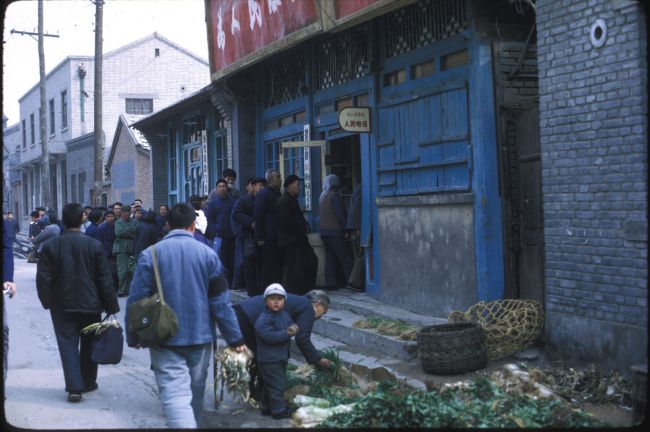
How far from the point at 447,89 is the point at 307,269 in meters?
3.49

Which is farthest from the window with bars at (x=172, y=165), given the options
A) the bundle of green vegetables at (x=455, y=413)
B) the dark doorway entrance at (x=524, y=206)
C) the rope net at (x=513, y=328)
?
the bundle of green vegetables at (x=455, y=413)

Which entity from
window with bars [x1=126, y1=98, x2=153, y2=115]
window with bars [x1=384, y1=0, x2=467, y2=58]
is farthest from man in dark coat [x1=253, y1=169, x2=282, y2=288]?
window with bars [x1=126, y1=98, x2=153, y2=115]

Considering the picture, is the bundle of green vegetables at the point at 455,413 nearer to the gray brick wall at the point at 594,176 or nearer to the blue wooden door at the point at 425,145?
the gray brick wall at the point at 594,176

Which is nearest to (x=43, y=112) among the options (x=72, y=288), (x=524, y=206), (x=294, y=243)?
(x=294, y=243)

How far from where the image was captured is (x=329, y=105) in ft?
43.2

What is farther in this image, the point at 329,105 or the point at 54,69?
the point at 54,69

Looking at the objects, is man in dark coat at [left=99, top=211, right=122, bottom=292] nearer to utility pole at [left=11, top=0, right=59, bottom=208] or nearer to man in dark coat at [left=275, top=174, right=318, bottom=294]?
man in dark coat at [left=275, top=174, right=318, bottom=294]

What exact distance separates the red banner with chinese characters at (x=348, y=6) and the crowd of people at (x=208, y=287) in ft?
8.07

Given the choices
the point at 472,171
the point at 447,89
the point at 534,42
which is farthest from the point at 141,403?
the point at 534,42

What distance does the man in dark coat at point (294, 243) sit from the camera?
1148 cm

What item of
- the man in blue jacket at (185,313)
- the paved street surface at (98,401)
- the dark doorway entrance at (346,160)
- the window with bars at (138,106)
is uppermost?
the window with bars at (138,106)

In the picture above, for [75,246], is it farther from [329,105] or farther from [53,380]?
[329,105]

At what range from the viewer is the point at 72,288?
24.9 feet

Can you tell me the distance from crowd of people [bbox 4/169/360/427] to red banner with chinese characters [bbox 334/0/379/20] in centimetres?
246
